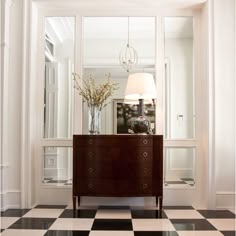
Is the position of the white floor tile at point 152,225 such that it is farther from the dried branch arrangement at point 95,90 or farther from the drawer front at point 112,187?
the dried branch arrangement at point 95,90

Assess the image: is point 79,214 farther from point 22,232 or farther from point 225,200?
point 225,200

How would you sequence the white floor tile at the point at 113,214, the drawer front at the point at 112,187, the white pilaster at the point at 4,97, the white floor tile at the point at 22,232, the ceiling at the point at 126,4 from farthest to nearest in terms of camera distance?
the ceiling at the point at 126,4 → the white pilaster at the point at 4,97 → the drawer front at the point at 112,187 → the white floor tile at the point at 113,214 → the white floor tile at the point at 22,232

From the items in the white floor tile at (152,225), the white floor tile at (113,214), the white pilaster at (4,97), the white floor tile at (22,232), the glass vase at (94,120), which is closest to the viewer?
the white floor tile at (22,232)

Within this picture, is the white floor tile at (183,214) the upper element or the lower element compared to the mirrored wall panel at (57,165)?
lower

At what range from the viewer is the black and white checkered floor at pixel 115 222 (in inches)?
96.3

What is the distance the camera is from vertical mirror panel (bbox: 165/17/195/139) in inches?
137

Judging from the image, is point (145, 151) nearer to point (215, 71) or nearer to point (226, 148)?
point (226, 148)

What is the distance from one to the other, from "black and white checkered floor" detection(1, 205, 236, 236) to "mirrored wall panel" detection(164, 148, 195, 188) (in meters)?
0.27

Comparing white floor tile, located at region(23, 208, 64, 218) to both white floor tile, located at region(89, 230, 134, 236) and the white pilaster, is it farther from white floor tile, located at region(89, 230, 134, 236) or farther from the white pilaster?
white floor tile, located at region(89, 230, 134, 236)

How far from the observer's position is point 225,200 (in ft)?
10.7

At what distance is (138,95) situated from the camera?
11.0 ft

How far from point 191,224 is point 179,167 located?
828mm

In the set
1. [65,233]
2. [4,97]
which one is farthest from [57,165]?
[65,233]

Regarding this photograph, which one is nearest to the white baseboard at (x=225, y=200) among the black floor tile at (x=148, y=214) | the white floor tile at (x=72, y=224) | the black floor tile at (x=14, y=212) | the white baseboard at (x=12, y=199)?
the black floor tile at (x=148, y=214)
